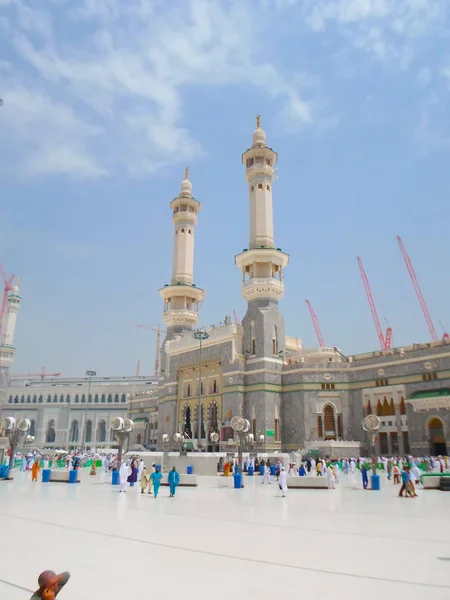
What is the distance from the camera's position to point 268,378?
35312 millimetres

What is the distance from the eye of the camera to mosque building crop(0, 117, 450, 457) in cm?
3066

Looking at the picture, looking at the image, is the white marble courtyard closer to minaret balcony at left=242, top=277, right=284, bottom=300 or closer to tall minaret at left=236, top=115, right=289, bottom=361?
tall minaret at left=236, top=115, right=289, bottom=361

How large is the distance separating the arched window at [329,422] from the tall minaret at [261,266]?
5447mm

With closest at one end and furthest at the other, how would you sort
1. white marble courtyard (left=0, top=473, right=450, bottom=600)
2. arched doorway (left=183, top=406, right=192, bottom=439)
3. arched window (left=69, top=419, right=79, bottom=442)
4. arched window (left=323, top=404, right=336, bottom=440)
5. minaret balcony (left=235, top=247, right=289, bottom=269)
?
white marble courtyard (left=0, top=473, right=450, bottom=600) → arched window (left=323, top=404, right=336, bottom=440) → minaret balcony (left=235, top=247, right=289, bottom=269) → arched doorway (left=183, top=406, right=192, bottom=439) → arched window (left=69, top=419, right=79, bottom=442)

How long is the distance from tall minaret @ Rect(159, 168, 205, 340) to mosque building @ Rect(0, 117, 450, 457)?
10 cm

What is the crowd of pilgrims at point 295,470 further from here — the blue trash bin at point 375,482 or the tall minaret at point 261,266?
the tall minaret at point 261,266

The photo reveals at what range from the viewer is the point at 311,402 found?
1340 inches

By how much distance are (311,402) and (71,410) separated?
44.4 meters

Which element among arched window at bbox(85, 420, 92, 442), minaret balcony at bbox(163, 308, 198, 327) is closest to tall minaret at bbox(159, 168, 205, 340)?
minaret balcony at bbox(163, 308, 198, 327)

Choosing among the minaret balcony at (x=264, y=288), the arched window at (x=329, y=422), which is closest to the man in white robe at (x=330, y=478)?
the arched window at (x=329, y=422)

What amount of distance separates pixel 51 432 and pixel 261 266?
146ft

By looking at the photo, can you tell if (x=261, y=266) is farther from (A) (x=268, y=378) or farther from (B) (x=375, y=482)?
(B) (x=375, y=482)

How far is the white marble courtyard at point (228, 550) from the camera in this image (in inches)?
183

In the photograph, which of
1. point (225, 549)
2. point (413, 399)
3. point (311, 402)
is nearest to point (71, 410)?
point (311, 402)
